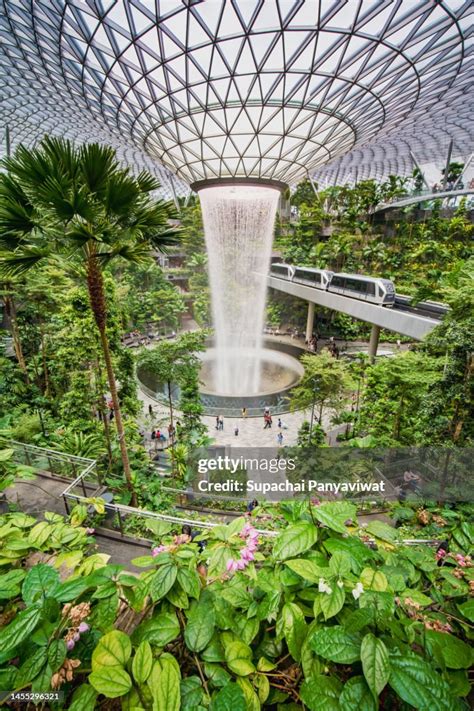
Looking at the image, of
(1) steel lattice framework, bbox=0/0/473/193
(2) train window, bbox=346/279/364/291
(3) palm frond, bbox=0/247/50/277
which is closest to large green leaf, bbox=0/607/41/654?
(3) palm frond, bbox=0/247/50/277

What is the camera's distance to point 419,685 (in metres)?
1.06

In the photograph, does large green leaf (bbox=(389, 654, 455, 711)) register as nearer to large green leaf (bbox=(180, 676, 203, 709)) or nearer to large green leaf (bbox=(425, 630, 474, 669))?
large green leaf (bbox=(425, 630, 474, 669))

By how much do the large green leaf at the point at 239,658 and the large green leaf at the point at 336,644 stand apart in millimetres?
295

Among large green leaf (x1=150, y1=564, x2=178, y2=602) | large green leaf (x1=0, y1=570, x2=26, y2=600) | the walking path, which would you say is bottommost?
the walking path

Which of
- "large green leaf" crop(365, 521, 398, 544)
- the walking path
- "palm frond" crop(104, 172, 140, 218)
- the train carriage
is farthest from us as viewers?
the train carriage

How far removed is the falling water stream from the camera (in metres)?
28.2

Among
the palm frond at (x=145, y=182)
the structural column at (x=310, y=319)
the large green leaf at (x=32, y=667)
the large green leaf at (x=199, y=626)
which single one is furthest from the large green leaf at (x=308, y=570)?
the structural column at (x=310, y=319)

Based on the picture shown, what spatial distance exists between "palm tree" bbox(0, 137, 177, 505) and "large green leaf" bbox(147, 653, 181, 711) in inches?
209

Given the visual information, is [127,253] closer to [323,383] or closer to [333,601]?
[333,601]

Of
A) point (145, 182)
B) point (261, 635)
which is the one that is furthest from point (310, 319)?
point (261, 635)

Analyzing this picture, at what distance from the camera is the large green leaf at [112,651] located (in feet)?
4.11

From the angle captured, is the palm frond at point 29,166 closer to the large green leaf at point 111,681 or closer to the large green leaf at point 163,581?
the large green leaf at point 163,581

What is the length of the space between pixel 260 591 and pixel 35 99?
35605 mm

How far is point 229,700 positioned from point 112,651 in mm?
497
